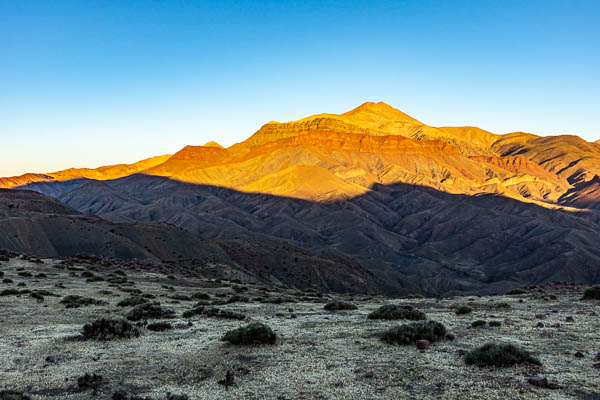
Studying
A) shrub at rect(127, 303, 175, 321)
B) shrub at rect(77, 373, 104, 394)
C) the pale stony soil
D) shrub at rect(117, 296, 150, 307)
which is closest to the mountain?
shrub at rect(117, 296, 150, 307)

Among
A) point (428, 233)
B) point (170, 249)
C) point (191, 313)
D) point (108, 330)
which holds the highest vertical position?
point (108, 330)

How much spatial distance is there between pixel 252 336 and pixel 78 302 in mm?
11963

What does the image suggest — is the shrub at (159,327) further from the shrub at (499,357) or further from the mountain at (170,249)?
the mountain at (170,249)

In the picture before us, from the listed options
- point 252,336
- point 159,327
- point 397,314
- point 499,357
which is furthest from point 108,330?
point 499,357

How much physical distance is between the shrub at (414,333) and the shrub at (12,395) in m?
8.54

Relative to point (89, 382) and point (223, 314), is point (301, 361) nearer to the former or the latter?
point (89, 382)

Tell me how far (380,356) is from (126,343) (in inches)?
289

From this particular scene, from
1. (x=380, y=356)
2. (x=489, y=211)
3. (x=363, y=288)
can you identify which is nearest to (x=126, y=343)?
(x=380, y=356)

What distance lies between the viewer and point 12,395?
757cm

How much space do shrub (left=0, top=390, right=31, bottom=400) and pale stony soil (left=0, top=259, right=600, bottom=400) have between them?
29cm

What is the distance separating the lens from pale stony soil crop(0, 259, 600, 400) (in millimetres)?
8031

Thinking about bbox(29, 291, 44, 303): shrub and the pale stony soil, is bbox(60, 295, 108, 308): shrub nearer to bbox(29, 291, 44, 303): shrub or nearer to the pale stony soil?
bbox(29, 291, 44, 303): shrub

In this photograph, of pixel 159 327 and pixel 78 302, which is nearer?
pixel 159 327

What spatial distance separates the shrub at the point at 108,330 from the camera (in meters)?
12.5
